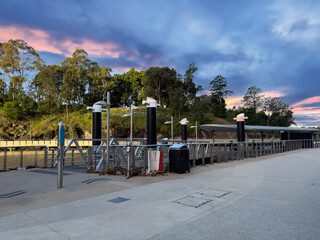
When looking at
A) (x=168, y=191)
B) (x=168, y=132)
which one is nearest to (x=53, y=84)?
(x=168, y=132)

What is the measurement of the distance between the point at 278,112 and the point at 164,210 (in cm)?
7542

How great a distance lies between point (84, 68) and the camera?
Result: 218 feet

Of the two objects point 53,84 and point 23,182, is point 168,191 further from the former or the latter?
point 53,84

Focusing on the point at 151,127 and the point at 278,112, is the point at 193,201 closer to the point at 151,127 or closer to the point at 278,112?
the point at 151,127

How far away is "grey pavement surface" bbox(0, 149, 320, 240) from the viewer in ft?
11.4

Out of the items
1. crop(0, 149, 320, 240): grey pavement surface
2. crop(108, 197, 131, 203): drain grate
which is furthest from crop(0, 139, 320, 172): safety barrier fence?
crop(108, 197, 131, 203): drain grate

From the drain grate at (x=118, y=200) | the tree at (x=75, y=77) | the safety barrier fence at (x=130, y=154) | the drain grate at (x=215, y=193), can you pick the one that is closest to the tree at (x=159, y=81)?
the tree at (x=75, y=77)

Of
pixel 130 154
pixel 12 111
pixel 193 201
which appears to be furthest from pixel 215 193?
pixel 12 111

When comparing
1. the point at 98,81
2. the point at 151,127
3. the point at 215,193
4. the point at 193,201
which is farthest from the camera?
the point at 98,81

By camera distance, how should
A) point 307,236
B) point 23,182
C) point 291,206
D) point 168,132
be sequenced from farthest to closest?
point 168,132
point 23,182
point 291,206
point 307,236

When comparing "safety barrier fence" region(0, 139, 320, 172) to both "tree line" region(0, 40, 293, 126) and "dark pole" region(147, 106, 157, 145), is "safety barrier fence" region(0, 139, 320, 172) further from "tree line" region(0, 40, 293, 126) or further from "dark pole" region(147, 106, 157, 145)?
"tree line" region(0, 40, 293, 126)

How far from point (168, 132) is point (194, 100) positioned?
500 inches

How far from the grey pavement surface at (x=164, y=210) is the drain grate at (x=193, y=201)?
2 cm

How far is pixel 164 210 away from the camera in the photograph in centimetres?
455
